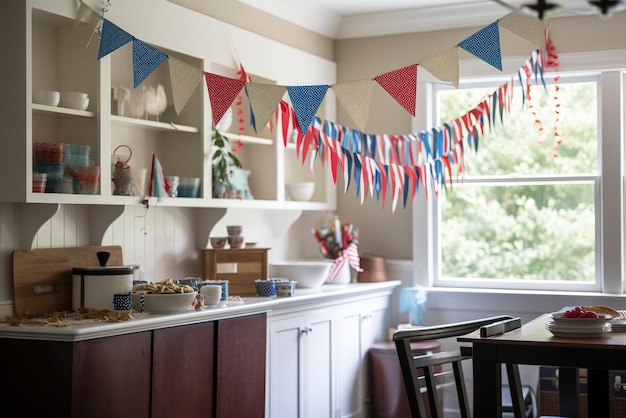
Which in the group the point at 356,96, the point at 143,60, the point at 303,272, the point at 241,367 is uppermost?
the point at 143,60

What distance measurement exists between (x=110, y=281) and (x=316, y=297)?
1.28m

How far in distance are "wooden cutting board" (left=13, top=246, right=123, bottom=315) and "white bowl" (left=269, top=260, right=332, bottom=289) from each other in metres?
1.20

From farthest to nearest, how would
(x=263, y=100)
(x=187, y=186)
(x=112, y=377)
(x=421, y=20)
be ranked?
A: (x=421, y=20)
(x=187, y=186)
(x=263, y=100)
(x=112, y=377)

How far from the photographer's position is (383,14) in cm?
532

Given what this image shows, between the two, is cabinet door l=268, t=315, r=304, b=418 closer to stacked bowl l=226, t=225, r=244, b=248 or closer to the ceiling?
stacked bowl l=226, t=225, r=244, b=248

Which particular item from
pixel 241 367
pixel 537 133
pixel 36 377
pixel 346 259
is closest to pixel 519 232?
pixel 537 133

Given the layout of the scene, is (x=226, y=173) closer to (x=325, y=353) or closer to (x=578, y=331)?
(x=325, y=353)

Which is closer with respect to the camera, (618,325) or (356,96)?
(618,325)

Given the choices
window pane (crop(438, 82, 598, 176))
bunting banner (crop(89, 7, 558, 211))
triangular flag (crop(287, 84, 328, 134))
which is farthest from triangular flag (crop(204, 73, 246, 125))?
window pane (crop(438, 82, 598, 176))

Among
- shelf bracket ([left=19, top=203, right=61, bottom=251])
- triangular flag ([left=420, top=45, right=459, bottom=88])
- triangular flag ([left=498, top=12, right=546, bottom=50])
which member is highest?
triangular flag ([left=498, top=12, right=546, bottom=50])

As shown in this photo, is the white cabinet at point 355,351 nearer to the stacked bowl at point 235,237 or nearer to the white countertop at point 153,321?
the white countertop at point 153,321

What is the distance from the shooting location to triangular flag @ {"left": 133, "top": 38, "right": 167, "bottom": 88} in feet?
11.1

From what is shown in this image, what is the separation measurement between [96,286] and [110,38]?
973 mm

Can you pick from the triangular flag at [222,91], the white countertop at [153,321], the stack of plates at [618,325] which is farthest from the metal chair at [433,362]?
the triangular flag at [222,91]
